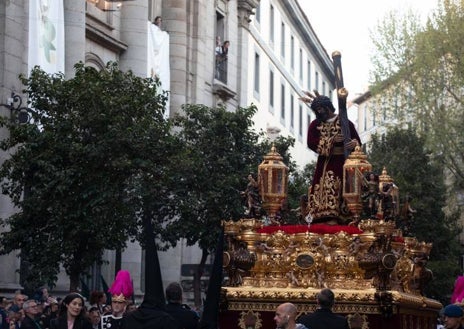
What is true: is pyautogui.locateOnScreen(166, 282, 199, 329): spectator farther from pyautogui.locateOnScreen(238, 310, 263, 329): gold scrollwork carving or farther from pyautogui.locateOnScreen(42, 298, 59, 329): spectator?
pyautogui.locateOnScreen(42, 298, 59, 329): spectator

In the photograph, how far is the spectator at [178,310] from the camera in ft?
41.7

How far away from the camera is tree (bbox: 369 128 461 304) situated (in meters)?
45.7

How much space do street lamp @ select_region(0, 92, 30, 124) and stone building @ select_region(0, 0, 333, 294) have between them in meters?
0.37

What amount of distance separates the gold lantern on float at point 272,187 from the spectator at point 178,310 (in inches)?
201

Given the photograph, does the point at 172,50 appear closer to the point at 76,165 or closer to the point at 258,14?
the point at 258,14

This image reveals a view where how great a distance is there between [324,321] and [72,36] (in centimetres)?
2271

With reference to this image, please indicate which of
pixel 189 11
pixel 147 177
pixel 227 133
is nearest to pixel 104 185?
pixel 147 177

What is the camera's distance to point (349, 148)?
17.9 m

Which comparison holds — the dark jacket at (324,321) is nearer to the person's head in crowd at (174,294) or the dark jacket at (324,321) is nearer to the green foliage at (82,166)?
the person's head in crowd at (174,294)

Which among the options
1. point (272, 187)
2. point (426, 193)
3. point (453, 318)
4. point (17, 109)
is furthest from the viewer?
point (426, 193)

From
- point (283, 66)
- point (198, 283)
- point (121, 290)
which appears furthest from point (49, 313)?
point (283, 66)

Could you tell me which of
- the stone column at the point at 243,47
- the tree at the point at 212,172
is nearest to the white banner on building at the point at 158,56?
the tree at the point at 212,172

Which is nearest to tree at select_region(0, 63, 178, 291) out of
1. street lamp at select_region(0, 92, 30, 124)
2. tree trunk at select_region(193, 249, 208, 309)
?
street lamp at select_region(0, 92, 30, 124)

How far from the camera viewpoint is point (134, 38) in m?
40.1
